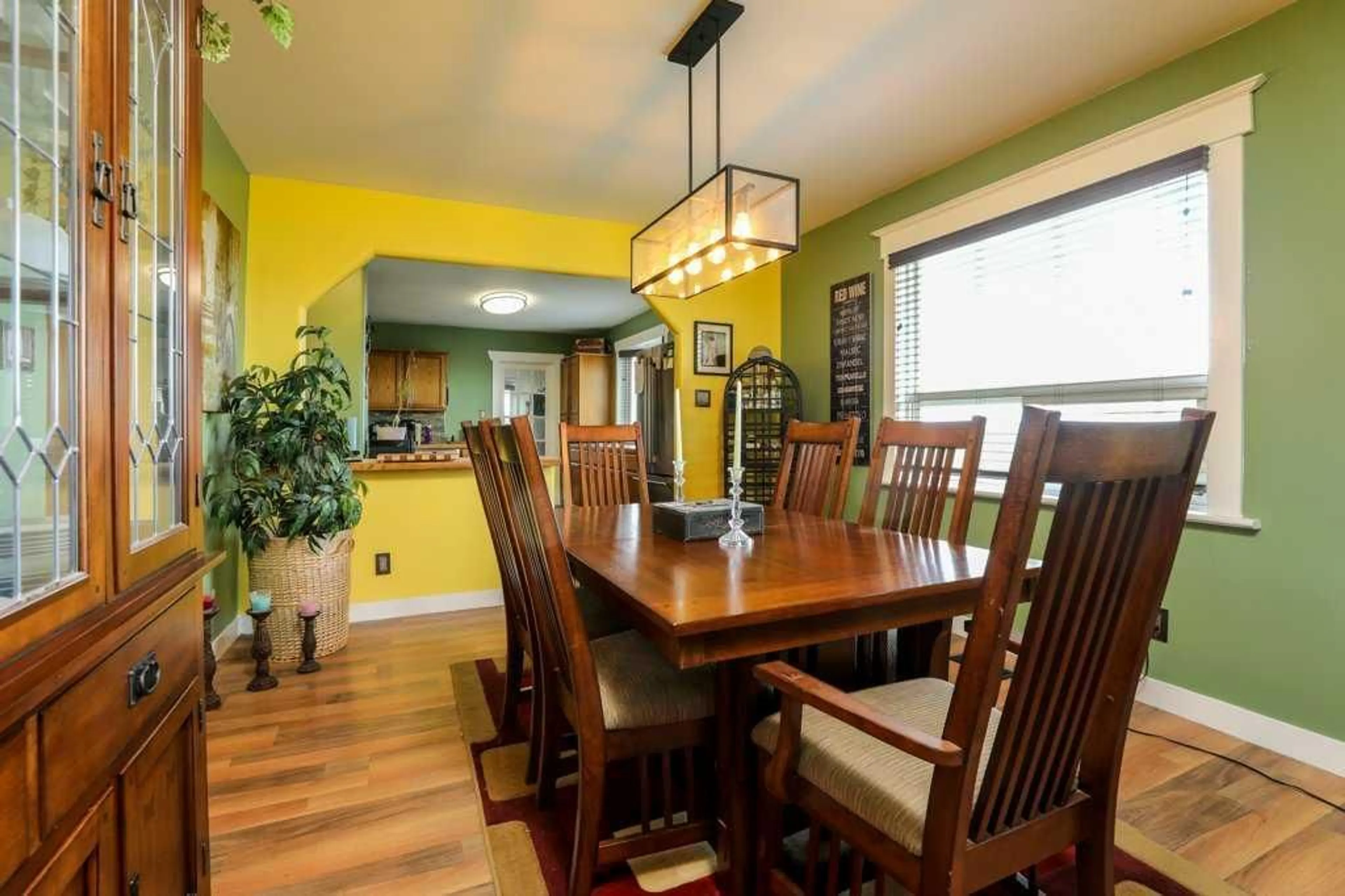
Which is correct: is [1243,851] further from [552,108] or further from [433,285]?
[433,285]

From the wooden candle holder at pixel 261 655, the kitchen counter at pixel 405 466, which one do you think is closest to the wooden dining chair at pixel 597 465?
the kitchen counter at pixel 405 466

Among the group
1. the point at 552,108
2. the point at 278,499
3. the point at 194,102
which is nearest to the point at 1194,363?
the point at 552,108

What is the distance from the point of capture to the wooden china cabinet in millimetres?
643

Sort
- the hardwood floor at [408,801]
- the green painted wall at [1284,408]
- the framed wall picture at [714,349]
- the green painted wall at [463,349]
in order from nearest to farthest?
the hardwood floor at [408,801], the green painted wall at [1284,408], the framed wall picture at [714,349], the green painted wall at [463,349]

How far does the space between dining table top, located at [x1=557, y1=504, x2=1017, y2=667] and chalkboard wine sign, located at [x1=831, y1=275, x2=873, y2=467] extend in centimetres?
200

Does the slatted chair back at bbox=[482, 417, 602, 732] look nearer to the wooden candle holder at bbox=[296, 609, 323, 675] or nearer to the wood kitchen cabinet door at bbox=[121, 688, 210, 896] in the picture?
the wood kitchen cabinet door at bbox=[121, 688, 210, 896]

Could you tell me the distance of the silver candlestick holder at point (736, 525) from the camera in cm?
181

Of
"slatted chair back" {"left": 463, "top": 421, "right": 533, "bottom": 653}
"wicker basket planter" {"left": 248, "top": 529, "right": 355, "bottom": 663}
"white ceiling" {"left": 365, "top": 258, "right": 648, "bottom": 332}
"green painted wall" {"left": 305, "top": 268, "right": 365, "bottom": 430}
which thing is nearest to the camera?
"slatted chair back" {"left": 463, "top": 421, "right": 533, "bottom": 653}

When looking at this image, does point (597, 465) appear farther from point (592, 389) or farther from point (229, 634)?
point (592, 389)

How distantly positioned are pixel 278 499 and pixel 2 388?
241cm

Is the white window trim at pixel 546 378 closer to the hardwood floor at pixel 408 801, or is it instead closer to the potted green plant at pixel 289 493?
the potted green plant at pixel 289 493

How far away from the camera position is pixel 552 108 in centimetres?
265

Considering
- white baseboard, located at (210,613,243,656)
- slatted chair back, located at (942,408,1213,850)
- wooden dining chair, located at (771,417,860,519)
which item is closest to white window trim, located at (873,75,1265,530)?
wooden dining chair, located at (771,417,860,519)

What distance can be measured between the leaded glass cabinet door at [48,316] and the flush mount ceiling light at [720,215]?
152 cm
